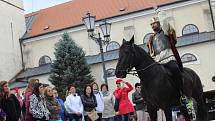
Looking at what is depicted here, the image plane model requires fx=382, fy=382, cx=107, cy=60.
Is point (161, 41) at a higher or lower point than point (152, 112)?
higher

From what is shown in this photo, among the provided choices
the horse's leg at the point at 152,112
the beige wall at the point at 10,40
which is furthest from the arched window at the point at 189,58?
the horse's leg at the point at 152,112

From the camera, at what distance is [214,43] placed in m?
35.0

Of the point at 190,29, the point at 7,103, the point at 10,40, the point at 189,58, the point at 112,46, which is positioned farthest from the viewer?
the point at 10,40

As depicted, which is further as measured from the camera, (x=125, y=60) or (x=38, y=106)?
(x=38, y=106)

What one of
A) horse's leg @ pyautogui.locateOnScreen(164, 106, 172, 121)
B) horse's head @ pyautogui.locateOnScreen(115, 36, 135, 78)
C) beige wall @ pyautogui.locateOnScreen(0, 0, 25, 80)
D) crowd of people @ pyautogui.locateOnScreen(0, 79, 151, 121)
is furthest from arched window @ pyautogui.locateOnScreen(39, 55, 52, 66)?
horse's leg @ pyautogui.locateOnScreen(164, 106, 172, 121)

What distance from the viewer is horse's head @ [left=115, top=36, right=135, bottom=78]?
760 centimetres

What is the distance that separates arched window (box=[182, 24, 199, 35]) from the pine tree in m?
10.5

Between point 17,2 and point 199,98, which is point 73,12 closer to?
point 17,2

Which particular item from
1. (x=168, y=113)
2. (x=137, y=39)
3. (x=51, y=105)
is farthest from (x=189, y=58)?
(x=168, y=113)

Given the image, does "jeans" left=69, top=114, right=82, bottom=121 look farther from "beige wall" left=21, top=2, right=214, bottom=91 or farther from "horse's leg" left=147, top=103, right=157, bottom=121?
"beige wall" left=21, top=2, right=214, bottom=91

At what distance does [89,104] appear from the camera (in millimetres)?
12680

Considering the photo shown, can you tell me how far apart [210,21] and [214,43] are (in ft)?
11.5

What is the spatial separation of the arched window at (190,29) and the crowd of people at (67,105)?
2520 cm

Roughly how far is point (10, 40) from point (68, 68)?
40.8ft
